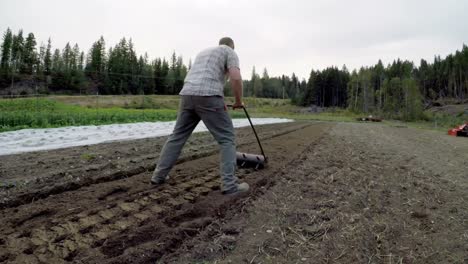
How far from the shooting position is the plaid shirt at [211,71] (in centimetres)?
368

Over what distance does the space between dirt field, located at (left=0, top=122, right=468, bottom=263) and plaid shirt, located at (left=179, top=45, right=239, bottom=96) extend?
1.27m

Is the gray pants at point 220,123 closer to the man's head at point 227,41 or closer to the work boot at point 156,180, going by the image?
the man's head at point 227,41

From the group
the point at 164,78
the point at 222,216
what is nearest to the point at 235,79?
the point at 222,216

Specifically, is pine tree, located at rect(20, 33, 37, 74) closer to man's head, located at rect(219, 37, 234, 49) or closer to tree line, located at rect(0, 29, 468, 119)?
tree line, located at rect(0, 29, 468, 119)

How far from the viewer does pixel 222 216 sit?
3.04 m

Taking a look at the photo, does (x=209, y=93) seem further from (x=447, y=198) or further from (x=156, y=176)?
(x=447, y=198)

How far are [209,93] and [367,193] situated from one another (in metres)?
2.45

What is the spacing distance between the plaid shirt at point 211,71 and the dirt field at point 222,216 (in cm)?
127

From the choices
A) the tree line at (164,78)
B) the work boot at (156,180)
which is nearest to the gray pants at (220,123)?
the work boot at (156,180)

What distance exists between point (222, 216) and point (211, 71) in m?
1.78

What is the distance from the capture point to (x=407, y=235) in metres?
2.67

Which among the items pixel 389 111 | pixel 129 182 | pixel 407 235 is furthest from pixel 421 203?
pixel 389 111

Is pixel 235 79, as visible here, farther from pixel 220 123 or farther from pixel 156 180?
pixel 156 180

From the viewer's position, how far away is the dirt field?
2.27 meters
